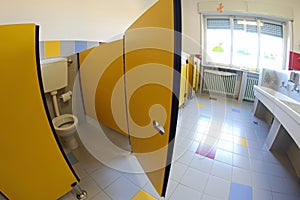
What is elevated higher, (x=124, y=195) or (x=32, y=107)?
(x=32, y=107)

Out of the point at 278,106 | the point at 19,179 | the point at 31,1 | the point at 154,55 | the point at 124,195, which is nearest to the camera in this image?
the point at 154,55

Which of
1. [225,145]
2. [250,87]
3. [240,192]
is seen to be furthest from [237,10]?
[240,192]

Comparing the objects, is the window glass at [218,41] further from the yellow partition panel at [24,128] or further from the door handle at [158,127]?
the yellow partition panel at [24,128]

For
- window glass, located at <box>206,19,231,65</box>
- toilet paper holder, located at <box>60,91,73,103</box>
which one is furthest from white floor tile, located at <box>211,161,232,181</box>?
window glass, located at <box>206,19,231,65</box>

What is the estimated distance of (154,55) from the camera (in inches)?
30.0

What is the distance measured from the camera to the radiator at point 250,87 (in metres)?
3.15

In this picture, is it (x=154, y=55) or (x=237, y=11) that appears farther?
(x=237, y=11)

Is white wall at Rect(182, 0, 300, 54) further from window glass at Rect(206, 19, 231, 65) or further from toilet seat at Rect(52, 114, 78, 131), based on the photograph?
toilet seat at Rect(52, 114, 78, 131)

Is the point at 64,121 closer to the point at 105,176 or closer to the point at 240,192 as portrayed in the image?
the point at 105,176

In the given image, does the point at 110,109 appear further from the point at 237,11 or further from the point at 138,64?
the point at 237,11

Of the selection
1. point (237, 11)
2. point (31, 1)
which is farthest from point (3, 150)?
point (237, 11)

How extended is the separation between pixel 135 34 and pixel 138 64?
22 centimetres

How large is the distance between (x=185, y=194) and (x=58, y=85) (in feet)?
5.73

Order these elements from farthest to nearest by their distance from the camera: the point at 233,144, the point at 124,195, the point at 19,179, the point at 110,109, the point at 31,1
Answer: the point at 233,144 → the point at 110,109 → the point at 31,1 → the point at 124,195 → the point at 19,179
